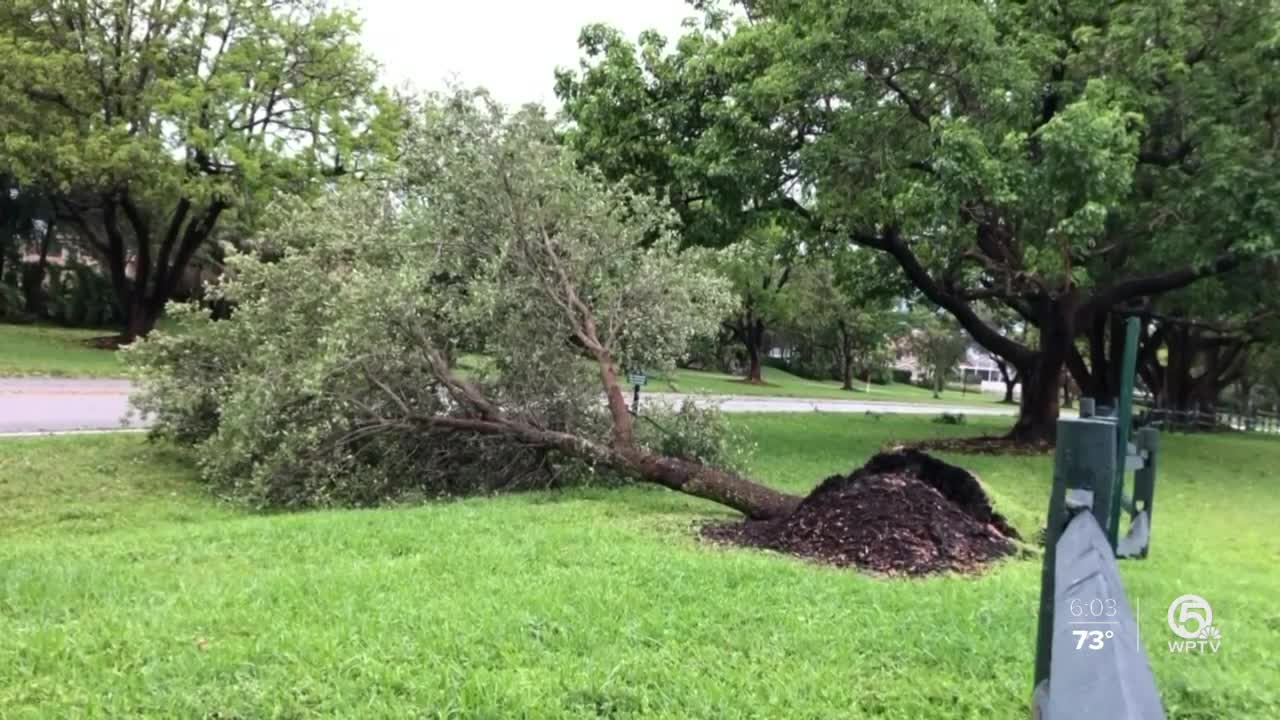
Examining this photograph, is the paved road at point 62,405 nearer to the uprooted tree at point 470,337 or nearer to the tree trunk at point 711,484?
the uprooted tree at point 470,337

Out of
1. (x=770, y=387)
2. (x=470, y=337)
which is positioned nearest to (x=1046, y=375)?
(x=470, y=337)

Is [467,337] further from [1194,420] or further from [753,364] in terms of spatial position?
[753,364]

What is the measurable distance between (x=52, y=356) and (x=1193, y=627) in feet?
83.2

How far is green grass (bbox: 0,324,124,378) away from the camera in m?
19.9

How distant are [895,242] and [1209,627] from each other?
1156cm

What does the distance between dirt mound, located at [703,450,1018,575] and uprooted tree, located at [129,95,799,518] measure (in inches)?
70.5

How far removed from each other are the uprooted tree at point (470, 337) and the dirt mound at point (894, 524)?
70.5 inches

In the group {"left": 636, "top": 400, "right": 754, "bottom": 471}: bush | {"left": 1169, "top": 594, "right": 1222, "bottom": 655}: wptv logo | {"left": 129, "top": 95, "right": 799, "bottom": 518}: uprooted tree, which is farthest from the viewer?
{"left": 636, "top": 400, "right": 754, "bottom": 471}: bush

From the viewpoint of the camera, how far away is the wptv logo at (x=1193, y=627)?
4258mm

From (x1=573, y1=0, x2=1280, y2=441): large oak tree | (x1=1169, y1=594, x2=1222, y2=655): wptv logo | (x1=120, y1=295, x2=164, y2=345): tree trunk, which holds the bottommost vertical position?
(x1=1169, y1=594, x2=1222, y2=655): wptv logo

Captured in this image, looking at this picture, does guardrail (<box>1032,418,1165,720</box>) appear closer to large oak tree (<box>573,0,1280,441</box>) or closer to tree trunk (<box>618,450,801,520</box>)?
tree trunk (<box>618,450,801,520</box>)

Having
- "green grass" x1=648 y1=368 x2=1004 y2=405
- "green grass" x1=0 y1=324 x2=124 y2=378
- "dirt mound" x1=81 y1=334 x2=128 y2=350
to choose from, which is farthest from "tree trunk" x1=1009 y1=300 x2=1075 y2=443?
"dirt mound" x1=81 y1=334 x2=128 y2=350

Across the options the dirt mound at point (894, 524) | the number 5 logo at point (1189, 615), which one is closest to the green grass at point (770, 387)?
the dirt mound at point (894, 524)

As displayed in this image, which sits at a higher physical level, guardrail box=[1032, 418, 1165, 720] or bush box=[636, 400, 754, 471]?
guardrail box=[1032, 418, 1165, 720]
